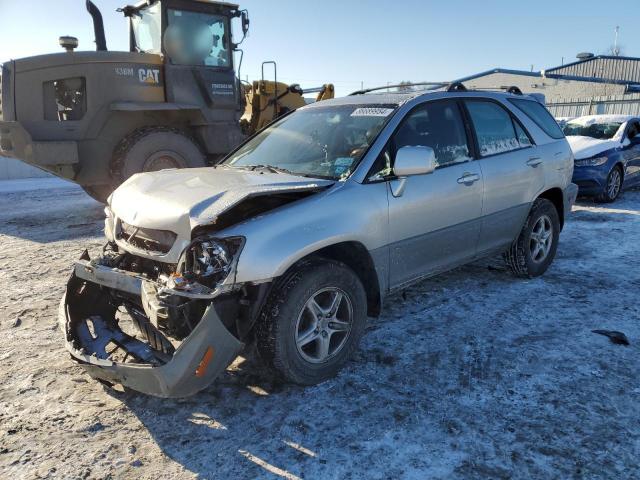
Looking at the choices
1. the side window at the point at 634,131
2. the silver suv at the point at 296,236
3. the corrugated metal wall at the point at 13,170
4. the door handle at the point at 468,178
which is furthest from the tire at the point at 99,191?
the side window at the point at 634,131

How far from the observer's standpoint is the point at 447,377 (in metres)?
3.20

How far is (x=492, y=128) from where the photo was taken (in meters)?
4.46

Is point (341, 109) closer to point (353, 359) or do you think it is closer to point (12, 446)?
point (353, 359)

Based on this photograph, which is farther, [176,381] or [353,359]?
[353,359]

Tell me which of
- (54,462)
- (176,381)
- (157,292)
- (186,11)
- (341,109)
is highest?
(186,11)

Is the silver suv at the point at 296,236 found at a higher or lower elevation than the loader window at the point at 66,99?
lower

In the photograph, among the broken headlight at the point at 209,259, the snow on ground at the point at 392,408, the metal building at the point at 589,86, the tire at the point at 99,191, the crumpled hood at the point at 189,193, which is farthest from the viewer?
the metal building at the point at 589,86

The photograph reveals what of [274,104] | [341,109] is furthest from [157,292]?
[274,104]

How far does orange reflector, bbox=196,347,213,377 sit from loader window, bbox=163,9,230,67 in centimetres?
693

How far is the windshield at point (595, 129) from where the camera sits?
33.8 feet

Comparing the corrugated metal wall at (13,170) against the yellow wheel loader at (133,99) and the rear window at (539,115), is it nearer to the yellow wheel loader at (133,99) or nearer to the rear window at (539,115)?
the yellow wheel loader at (133,99)

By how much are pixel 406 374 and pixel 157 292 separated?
1.67 metres

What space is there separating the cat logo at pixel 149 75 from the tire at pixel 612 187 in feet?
27.1

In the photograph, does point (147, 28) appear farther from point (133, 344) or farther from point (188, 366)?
point (188, 366)
